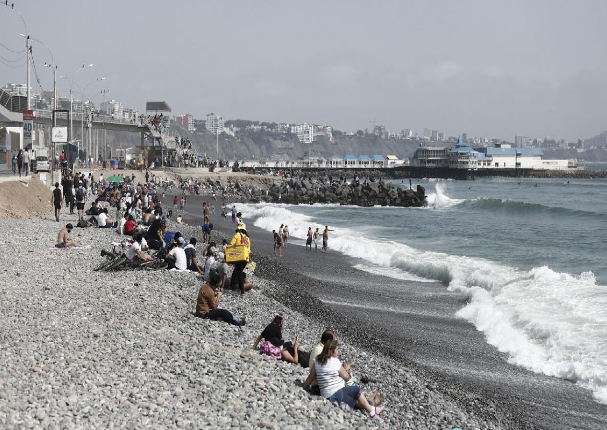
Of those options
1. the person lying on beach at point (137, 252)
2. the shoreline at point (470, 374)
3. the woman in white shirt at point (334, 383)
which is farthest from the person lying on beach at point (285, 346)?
the person lying on beach at point (137, 252)

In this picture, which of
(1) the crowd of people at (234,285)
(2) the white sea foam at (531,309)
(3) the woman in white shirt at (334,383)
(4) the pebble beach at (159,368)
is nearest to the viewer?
(4) the pebble beach at (159,368)

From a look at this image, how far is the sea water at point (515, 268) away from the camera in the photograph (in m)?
12.1

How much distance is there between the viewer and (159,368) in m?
7.66

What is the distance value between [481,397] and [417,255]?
14.3 meters

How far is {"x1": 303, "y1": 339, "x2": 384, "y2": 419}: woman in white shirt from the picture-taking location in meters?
7.36

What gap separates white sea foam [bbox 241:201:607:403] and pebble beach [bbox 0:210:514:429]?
2.72 meters

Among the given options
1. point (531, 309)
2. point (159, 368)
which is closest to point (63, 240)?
point (159, 368)

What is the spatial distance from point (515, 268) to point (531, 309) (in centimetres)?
688

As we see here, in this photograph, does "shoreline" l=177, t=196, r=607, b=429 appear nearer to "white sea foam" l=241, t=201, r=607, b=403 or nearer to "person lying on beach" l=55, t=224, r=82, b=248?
"white sea foam" l=241, t=201, r=607, b=403

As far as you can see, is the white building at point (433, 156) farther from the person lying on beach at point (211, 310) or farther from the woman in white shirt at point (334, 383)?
the woman in white shirt at point (334, 383)

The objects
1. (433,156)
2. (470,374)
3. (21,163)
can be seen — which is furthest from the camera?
(433,156)

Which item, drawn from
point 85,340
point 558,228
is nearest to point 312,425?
point 85,340

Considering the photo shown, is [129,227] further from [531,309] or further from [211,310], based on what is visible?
[531,309]

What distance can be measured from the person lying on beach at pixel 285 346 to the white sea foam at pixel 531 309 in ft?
14.2
